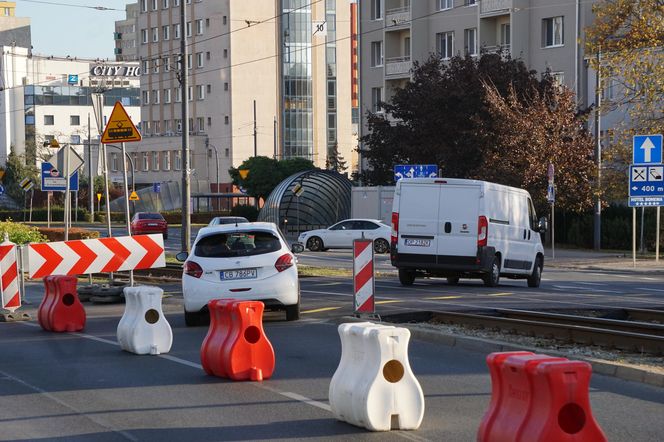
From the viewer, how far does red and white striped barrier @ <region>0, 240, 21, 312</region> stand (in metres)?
19.0

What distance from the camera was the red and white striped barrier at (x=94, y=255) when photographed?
20.3 metres

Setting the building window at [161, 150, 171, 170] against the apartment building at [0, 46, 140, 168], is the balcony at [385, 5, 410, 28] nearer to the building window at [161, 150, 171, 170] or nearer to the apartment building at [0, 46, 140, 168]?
the building window at [161, 150, 171, 170]

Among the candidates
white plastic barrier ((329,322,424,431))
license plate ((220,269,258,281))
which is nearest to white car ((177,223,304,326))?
license plate ((220,269,258,281))

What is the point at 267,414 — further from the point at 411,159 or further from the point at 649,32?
the point at 411,159

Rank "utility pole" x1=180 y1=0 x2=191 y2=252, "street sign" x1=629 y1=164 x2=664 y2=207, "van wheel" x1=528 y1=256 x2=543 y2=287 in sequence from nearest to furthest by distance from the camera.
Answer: "van wheel" x1=528 y1=256 x2=543 y2=287 < "street sign" x1=629 y1=164 x2=664 y2=207 < "utility pole" x1=180 y1=0 x2=191 y2=252

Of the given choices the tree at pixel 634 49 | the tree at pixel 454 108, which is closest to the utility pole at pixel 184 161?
the tree at pixel 634 49

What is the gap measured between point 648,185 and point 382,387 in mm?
21646

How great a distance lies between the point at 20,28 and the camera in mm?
149625

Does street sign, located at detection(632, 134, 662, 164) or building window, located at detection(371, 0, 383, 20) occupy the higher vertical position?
building window, located at detection(371, 0, 383, 20)

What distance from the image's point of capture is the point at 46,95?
136250 mm

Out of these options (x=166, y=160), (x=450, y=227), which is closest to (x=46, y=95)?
(x=166, y=160)

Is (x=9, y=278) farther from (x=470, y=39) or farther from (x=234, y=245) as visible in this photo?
(x=470, y=39)

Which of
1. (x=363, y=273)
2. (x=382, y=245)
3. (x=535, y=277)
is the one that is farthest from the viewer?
(x=382, y=245)

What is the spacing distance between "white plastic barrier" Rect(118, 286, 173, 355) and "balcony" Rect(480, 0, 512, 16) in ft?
163
